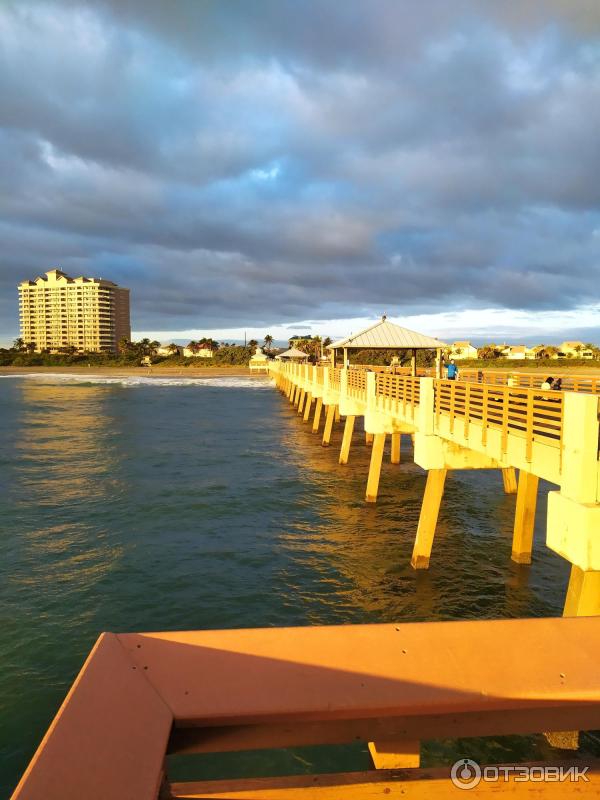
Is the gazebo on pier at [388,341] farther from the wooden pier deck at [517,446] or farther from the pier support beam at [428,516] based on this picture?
the pier support beam at [428,516]

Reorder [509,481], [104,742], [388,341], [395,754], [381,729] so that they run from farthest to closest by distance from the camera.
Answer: [388,341] → [509,481] → [395,754] → [381,729] → [104,742]

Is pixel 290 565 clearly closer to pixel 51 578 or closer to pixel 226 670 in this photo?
pixel 51 578

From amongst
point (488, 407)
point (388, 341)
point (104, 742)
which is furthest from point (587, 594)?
point (388, 341)

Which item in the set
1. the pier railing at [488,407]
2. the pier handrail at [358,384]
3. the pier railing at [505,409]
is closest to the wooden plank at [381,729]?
the pier railing at [488,407]

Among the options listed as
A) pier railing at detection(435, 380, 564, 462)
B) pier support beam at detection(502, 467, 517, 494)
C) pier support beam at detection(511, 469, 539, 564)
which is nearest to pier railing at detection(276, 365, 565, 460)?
pier railing at detection(435, 380, 564, 462)

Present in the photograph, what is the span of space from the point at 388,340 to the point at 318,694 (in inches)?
1043

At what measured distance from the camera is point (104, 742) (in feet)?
7.18

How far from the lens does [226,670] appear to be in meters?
2.60

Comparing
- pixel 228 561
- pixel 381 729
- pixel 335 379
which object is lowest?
pixel 228 561

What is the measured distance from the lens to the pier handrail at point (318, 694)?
2.36 meters

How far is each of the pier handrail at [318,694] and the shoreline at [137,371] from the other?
13362 cm

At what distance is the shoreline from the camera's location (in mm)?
141500

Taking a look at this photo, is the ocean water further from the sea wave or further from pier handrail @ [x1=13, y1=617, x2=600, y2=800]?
the sea wave

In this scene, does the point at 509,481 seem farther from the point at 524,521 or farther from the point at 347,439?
the point at 524,521
